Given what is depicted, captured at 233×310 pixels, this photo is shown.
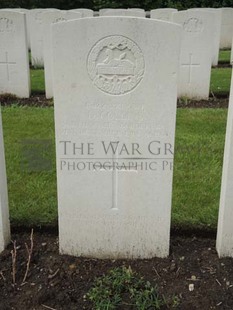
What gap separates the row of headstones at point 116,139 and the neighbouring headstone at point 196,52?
4.53m

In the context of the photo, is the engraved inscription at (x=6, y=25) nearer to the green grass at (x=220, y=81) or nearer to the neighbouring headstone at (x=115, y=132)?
the green grass at (x=220, y=81)

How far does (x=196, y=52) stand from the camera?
22.7 ft

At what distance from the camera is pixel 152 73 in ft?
8.23

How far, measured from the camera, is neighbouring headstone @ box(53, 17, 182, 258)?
2.47 m

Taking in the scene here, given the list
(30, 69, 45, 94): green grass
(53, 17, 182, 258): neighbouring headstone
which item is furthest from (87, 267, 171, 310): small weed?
(30, 69, 45, 94): green grass

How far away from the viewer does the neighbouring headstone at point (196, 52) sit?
6738 mm

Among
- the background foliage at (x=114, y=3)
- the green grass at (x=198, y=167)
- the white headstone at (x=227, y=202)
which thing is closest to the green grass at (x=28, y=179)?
the green grass at (x=198, y=167)

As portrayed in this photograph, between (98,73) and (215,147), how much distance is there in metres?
2.55

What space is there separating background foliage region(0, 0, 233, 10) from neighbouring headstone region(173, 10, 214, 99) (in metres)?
11.7

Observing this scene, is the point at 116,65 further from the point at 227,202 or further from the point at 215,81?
the point at 215,81

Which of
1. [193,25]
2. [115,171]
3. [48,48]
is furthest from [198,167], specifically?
[48,48]

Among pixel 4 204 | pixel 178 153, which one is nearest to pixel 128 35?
pixel 4 204

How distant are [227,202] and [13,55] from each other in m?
5.25

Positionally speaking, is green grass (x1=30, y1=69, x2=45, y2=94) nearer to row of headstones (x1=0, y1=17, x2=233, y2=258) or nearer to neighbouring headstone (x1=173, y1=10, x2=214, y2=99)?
neighbouring headstone (x1=173, y1=10, x2=214, y2=99)
